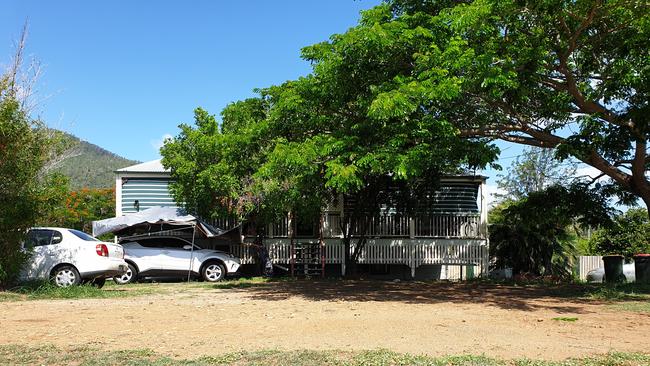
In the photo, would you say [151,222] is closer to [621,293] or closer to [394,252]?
[394,252]

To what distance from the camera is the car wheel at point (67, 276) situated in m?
12.7

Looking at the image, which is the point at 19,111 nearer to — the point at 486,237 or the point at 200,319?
the point at 200,319

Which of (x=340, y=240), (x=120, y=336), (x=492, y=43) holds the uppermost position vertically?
(x=492, y=43)

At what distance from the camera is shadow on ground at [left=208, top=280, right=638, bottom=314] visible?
1142cm

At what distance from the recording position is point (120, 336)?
7352 millimetres

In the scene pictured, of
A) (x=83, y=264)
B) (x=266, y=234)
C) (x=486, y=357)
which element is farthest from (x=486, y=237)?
(x=486, y=357)

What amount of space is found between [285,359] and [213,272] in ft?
37.7

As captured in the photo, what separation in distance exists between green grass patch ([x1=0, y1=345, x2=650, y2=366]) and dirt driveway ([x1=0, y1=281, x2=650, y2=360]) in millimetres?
284

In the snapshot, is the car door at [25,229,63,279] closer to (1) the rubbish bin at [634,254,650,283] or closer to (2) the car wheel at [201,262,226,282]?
(2) the car wheel at [201,262,226,282]

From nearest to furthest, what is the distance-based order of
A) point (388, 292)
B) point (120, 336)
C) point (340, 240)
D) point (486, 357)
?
1. point (486, 357)
2. point (120, 336)
3. point (388, 292)
4. point (340, 240)

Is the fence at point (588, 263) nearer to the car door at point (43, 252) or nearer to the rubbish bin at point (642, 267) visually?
the rubbish bin at point (642, 267)

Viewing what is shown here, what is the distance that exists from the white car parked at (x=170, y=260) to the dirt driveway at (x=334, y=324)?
154 inches

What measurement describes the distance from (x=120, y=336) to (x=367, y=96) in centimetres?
697

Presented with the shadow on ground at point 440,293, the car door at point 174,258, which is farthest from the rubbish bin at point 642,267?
the car door at point 174,258
